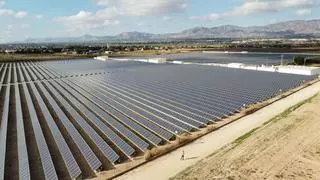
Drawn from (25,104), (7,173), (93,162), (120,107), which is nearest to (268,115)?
(120,107)

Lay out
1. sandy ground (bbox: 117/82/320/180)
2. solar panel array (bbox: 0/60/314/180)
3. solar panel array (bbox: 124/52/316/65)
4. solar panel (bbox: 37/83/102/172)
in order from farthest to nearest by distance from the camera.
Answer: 1. solar panel array (bbox: 124/52/316/65)
2. solar panel array (bbox: 0/60/314/180)
3. solar panel (bbox: 37/83/102/172)
4. sandy ground (bbox: 117/82/320/180)

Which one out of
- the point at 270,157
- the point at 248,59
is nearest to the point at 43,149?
the point at 270,157

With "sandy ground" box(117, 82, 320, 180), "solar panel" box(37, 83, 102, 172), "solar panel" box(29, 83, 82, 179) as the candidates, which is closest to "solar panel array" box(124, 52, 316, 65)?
"sandy ground" box(117, 82, 320, 180)

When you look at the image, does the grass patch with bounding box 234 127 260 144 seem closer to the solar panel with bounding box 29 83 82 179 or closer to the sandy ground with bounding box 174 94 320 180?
the sandy ground with bounding box 174 94 320 180

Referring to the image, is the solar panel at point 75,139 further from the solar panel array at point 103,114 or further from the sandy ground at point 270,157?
the sandy ground at point 270,157

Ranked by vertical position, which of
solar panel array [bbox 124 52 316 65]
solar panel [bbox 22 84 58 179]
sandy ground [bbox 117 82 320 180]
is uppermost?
solar panel [bbox 22 84 58 179]

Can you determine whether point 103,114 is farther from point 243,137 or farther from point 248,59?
point 248,59
